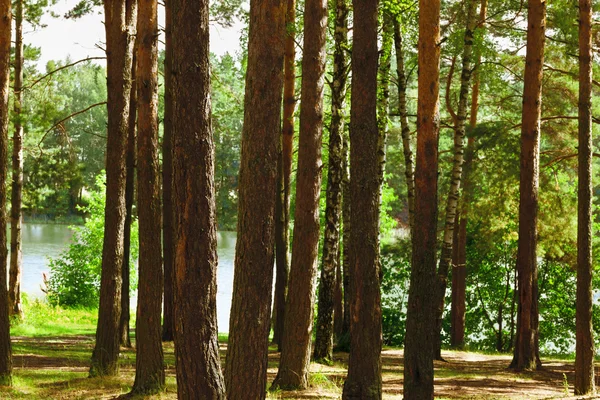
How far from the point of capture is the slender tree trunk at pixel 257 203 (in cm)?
668

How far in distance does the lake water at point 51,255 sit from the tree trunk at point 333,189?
577 inches

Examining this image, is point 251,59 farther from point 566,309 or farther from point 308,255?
point 566,309

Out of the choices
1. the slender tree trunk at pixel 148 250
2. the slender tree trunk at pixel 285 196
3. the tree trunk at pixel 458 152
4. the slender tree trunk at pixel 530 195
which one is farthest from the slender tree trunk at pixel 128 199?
the slender tree trunk at pixel 530 195

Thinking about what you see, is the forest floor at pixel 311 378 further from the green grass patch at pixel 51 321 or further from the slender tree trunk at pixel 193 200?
the slender tree trunk at pixel 193 200

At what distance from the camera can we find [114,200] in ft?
33.5

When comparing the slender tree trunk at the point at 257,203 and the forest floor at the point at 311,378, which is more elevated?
the slender tree trunk at the point at 257,203

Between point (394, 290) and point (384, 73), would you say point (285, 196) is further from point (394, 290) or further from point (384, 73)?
point (394, 290)

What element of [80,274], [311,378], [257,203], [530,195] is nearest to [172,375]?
[311,378]

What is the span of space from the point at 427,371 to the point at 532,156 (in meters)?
6.21

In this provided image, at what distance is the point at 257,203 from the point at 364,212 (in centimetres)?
189

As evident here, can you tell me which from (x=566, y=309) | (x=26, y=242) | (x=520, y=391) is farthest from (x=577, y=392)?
(x=26, y=242)

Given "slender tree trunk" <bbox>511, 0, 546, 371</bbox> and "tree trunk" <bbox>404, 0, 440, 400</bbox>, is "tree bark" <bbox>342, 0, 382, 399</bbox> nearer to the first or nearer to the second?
"tree trunk" <bbox>404, 0, 440, 400</bbox>

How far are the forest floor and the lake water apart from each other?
11.7 m

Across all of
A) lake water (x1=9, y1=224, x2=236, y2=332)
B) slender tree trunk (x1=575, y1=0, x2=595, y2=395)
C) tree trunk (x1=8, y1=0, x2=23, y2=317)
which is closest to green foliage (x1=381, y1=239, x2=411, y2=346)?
lake water (x1=9, y1=224, x2=236, y2=332)
